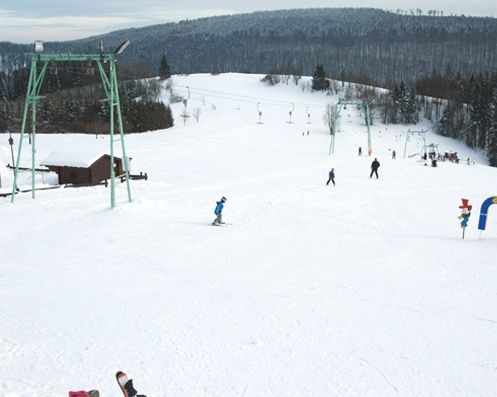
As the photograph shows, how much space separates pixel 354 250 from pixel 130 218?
889cm

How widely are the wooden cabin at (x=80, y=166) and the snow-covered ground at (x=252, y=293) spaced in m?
4.86

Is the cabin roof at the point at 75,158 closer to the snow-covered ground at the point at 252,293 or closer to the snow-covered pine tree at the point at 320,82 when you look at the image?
the snow-covered ground at the point at 252,293

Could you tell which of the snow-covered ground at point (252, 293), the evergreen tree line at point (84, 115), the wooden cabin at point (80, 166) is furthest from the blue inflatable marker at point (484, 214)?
the evergreen tree line at point (84, 115)

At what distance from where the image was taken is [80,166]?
31906mm

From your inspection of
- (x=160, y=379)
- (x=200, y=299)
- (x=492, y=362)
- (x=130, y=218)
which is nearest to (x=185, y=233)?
(x=130, y=218)

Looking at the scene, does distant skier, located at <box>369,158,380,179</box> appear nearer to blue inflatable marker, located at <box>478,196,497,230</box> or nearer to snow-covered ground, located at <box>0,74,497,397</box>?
snow-covered ground, located at <box>0,74,497,397</box>

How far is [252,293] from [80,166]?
23.3 m

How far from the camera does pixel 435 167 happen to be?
36125 mm

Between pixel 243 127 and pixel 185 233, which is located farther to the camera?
pixel 243 127

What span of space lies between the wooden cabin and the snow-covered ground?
15.9 ft

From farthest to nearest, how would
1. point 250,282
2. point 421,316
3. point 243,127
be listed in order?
point 243,127
point 250,282
point 421,316

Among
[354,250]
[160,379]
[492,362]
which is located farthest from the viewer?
[354,250]

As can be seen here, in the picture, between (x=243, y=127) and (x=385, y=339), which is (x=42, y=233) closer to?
(x=385, y=339)

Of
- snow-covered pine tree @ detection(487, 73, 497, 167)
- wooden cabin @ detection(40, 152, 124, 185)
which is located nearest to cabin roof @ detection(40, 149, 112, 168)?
wooden cabin @ detection(40, 152, 124, 185)
